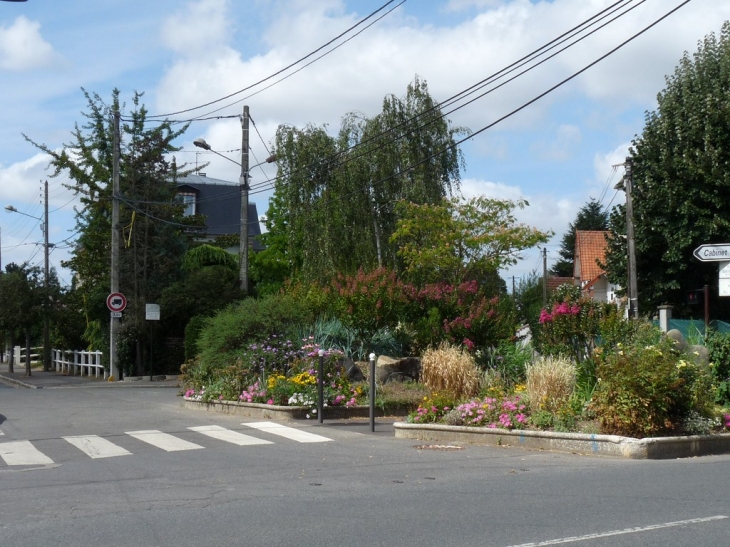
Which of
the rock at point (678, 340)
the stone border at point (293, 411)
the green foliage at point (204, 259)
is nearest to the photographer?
the rock at point (678, 340)

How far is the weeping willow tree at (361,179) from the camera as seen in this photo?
3328 cm

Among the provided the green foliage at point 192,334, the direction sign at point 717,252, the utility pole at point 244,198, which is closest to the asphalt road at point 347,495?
the direction sign at point 717,252

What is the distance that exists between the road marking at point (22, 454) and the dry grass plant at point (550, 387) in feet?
23.0

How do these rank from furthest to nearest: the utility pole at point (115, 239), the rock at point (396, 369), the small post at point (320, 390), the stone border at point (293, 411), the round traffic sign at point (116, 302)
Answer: the utility pole at point (115, 239)
the round traffic sign at point (116, 302)
the rock at point (396, 369)
the stone border at point (293, 411)
the small post at point (320, 390)

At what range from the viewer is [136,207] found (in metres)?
32.2

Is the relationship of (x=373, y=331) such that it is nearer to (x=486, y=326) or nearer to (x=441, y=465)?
(x=486, y=326)

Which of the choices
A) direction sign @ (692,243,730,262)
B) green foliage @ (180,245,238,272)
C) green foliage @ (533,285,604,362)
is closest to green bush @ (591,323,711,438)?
direction sign @ (692,243,730,262)

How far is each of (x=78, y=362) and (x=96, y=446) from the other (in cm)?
2714

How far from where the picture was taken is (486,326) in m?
21.2

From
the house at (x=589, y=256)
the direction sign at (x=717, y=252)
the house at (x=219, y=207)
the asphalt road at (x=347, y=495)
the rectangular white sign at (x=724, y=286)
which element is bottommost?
the asphalt road at (x=347, y=495)

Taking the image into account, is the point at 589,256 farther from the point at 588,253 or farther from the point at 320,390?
the point at 320,390

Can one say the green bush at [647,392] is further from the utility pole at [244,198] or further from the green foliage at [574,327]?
the utility pole at [244,198]

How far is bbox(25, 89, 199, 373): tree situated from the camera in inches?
1266

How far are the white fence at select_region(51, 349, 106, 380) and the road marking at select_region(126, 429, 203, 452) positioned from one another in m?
20.7
